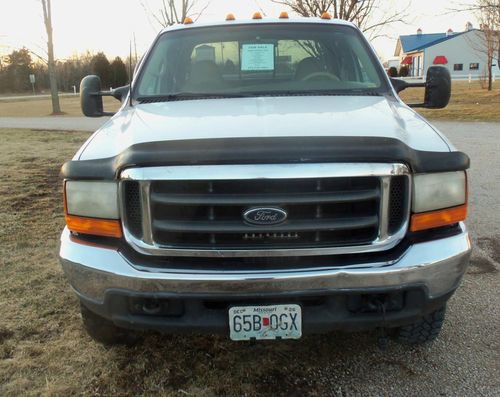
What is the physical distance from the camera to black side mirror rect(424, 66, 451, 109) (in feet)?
12.1

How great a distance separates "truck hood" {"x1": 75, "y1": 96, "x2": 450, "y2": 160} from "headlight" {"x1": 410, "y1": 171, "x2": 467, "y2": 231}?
14cm

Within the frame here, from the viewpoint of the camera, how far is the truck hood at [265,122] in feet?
7.75

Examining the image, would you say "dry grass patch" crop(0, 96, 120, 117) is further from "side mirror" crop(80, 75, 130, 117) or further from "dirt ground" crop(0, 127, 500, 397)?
"dirt ground" crop(0, 127, 500, 397)

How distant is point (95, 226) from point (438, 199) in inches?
62.3

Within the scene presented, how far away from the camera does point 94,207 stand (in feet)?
7.61

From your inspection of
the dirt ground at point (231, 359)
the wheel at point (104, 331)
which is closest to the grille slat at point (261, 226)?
the wheel at point (104, 331)

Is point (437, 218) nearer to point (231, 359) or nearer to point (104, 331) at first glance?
point (231, 359)

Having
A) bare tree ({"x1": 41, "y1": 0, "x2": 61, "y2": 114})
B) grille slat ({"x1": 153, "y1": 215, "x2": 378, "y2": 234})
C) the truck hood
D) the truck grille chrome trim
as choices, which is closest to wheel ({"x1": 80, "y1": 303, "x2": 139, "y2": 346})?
the truck grille chrome trim

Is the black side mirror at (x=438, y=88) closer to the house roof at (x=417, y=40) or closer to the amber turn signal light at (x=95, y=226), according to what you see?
the amber turn signal light at (x=95, y=226)

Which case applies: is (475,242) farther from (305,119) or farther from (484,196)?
(305,119)

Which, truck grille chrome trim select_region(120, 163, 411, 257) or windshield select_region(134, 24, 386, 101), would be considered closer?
truck grille chrome trim select_region(120, 163, 411, 257)

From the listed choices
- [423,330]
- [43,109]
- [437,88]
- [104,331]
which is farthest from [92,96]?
[43,109]

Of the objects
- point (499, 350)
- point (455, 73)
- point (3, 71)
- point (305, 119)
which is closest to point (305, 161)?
point (305, 119)

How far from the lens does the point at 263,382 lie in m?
2.58
